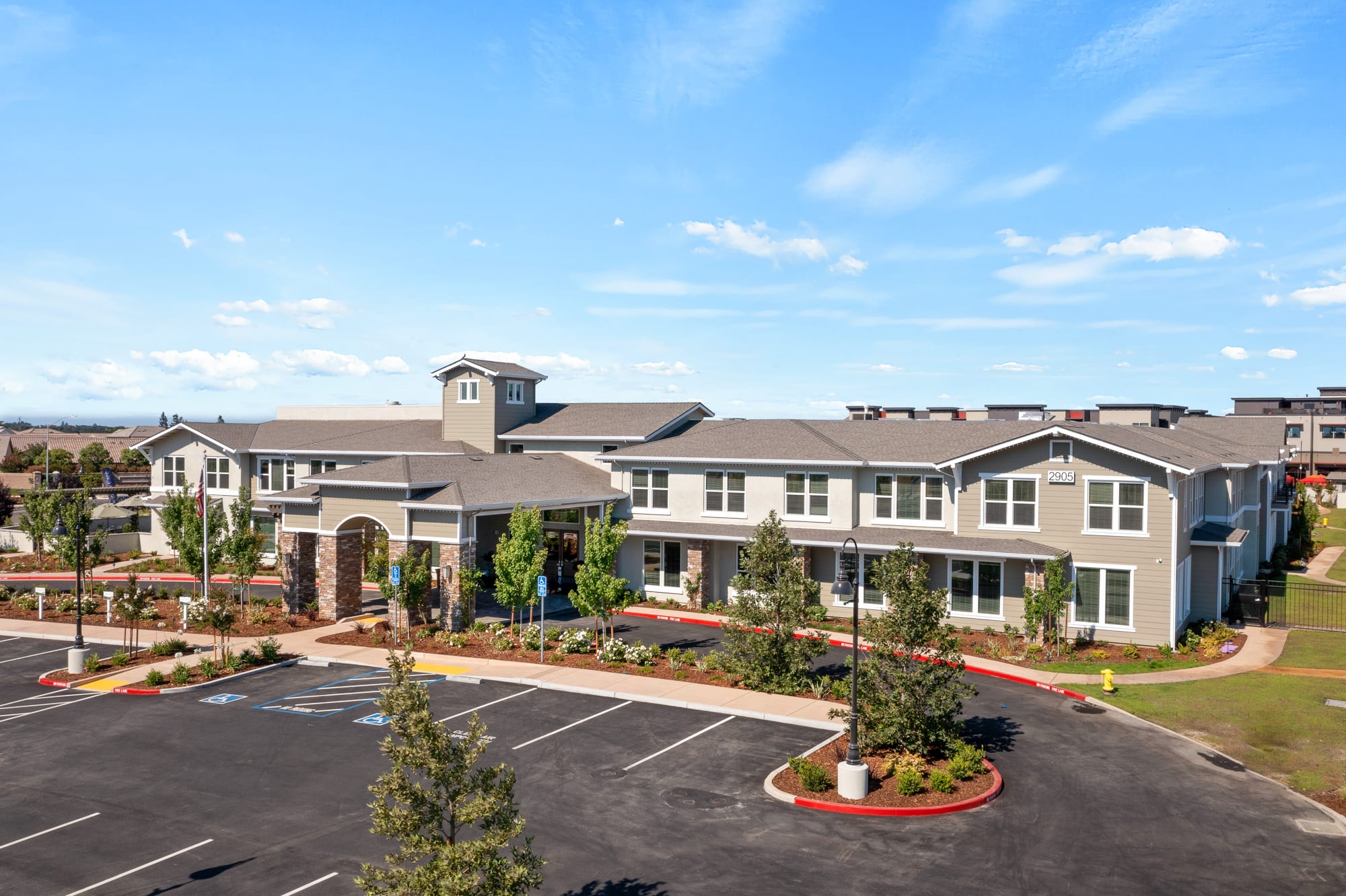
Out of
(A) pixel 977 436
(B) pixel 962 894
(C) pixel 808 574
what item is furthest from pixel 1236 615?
(B) pixel 962 894

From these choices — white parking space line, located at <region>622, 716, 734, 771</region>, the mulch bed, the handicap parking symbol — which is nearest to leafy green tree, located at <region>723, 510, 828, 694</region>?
white parking space line, located at <region>622, 716, 734, 771</region>

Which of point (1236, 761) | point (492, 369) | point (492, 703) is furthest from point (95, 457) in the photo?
point (1236, 761)

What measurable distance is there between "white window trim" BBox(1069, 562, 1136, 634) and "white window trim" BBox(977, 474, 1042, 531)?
6.74ft

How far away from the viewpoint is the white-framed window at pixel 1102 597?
3275 centimetres

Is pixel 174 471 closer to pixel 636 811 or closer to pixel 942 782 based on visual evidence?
pixel 636 811

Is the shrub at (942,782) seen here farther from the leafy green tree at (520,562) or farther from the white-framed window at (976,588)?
the white-framed window at (976,588)

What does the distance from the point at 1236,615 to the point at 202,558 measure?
43.2 metres

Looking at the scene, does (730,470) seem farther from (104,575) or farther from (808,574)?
(104,575)

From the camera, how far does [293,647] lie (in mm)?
32719

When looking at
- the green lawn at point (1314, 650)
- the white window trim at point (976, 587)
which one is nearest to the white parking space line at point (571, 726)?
the white window trim at point (976, 587)

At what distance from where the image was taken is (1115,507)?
32969 mm

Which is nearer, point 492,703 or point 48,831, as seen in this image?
point 48,831

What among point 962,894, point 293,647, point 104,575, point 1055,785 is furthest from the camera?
point 104,575

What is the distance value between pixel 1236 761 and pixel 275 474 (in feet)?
156
